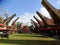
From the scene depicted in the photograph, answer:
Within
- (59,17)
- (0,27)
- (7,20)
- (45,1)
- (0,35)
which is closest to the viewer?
(59,17)

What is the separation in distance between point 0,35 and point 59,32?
20.3 meters

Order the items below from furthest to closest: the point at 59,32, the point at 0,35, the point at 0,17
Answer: the point at 0,17 < the point at 59,32 < the point at 0,35

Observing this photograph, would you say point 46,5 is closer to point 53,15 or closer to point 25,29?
point 53,15

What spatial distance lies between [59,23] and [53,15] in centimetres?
346

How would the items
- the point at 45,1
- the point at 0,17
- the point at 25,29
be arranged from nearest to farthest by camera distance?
the point at 45,1 → the point at 0,17 → the point at 25,29

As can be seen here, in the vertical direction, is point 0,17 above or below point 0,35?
above

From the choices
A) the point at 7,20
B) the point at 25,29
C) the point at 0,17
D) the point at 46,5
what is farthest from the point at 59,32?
the point at 25,29

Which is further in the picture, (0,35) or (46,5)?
(0,35)

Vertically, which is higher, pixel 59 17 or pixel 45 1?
pixel 45 1

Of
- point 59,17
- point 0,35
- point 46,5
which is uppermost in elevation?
point 46,5

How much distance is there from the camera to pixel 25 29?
151 metres

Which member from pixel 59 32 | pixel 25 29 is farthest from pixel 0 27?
pixel 25 29

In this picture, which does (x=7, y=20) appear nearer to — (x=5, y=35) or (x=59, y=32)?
(x=59, y=32)

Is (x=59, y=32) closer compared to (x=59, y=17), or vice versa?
(x=59, y=17)
